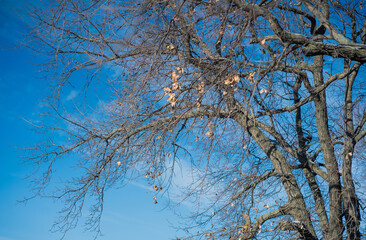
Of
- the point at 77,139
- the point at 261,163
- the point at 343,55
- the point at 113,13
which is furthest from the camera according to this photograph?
the point at 77,139

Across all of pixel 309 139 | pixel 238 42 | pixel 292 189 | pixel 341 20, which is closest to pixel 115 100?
A: pixel 238 42

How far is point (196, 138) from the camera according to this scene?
6.12m

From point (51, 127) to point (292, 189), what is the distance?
5118mm

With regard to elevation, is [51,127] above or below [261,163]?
above

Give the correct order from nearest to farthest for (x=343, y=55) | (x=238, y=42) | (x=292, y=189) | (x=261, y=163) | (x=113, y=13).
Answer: (x=238, y=42), (x=343, y=55), (x=113, y=13), (x=292, y=189), (x=261, y=163)

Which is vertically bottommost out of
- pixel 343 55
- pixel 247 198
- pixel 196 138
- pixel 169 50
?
pixel 247 198

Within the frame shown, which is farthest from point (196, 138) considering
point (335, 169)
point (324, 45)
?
point (335, 169)

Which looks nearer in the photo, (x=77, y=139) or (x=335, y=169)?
(x=335, y=169)

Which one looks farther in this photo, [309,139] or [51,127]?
[309,139]

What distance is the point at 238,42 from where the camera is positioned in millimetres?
5074

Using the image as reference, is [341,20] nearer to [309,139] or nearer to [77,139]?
[309,139]

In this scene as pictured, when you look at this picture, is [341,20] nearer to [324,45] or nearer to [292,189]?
[324,45]

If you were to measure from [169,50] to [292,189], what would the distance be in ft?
11.7

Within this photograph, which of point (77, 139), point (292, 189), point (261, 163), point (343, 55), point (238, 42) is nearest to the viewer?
point (238, 42)
